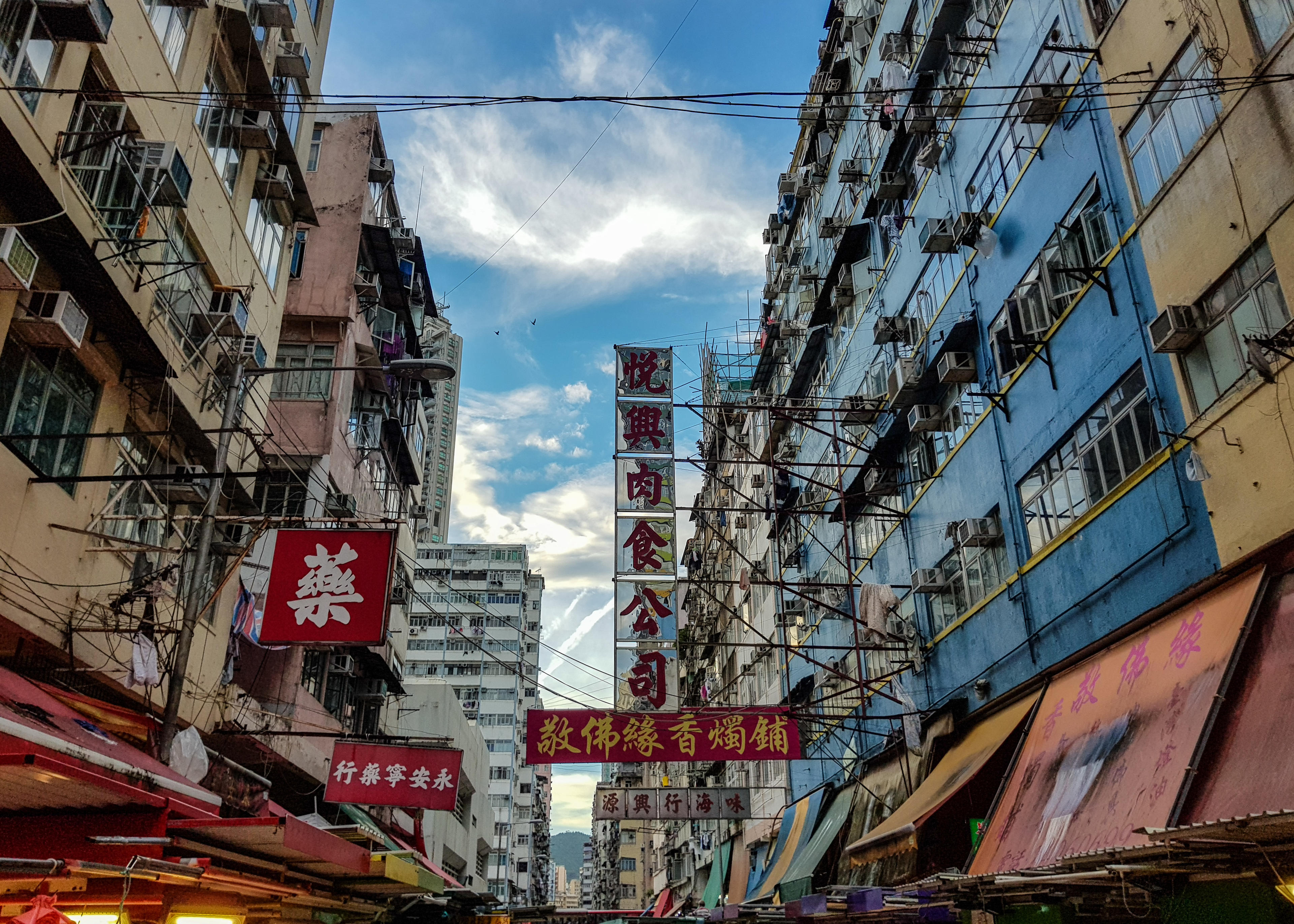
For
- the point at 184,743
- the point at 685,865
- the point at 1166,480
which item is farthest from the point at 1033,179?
the point at 685,865

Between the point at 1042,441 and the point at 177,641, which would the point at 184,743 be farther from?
the point at 1042,441

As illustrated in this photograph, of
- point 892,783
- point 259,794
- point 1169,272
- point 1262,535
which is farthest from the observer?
point 892,783

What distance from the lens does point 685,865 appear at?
4578 centimetres

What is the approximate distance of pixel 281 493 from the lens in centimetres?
2008

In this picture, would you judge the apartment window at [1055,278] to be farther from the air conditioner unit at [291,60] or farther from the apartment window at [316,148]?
the apartment window at [316,148]

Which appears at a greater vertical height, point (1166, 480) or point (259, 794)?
point (1166, 480)

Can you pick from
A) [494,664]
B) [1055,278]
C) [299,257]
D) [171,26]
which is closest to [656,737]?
[1055,278]

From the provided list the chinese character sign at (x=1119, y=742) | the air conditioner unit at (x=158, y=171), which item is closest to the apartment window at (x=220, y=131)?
the air conditioner unit at (x=158, y=171)

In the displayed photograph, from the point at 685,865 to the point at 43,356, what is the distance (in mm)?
42470

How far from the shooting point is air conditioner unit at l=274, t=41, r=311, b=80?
1614 cm

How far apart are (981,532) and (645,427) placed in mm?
7474

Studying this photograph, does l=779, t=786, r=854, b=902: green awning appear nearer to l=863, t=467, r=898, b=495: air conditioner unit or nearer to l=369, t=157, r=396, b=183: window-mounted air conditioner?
l=863, t=467, r=898, b=495: air conditioner unit

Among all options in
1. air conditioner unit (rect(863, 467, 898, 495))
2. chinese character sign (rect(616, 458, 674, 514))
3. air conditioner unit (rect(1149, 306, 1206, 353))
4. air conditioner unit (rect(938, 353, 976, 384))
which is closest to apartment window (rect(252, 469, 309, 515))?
chinese character sign (rect(616, 458, 674, 514))

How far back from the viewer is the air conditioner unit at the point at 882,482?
1769 cm
